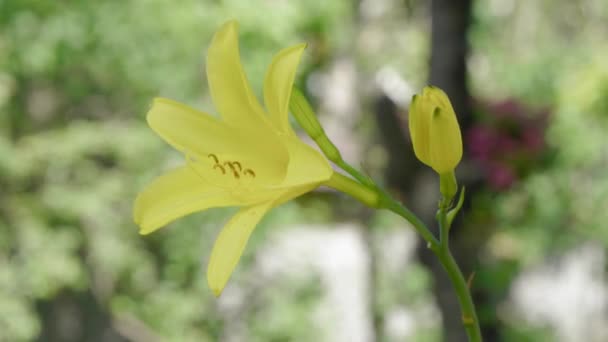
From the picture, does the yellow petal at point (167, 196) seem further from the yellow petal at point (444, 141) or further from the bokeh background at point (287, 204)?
the bokeh background at point (287, 204)

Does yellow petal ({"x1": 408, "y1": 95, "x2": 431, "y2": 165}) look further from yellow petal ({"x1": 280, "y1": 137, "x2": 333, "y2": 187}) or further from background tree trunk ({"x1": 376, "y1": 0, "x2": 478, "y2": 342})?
background tree trunk ({"x1": 376, "y1": 0, "x2": 478, "y2": 342})

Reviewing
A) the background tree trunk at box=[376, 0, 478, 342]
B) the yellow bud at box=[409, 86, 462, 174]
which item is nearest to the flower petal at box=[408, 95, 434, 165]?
the yellow bud at box=[409, 86, 462, 174]

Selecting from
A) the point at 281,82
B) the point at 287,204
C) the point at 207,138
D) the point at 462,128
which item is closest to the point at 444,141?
the point at 281,82

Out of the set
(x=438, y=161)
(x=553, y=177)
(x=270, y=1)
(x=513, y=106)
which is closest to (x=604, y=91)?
(x=553, y=177)

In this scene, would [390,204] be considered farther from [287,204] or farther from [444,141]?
[287,204]

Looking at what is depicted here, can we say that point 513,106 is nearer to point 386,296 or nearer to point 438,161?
point 438,161
